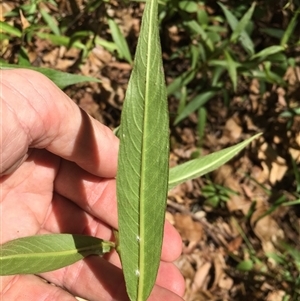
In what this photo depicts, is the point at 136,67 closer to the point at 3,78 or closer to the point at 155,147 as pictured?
the point at 155,147

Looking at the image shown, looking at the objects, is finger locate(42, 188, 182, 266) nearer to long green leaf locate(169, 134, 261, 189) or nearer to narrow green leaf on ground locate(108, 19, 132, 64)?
long green leaf locate(169, 134, 261, 189)

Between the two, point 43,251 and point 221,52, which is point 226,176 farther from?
point 43,251

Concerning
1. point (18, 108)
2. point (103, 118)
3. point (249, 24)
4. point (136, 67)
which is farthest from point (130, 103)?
point (103, 118)

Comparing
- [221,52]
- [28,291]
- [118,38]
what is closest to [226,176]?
[221,52]

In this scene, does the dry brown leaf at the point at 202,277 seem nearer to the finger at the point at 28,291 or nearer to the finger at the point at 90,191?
the finger at the point at 90,191

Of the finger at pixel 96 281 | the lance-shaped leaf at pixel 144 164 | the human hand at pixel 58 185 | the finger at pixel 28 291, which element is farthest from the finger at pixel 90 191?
the lance-shaped leaf at pixel 144 164

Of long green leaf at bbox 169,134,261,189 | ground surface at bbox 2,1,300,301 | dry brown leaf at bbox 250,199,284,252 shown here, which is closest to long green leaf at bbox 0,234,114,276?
long green leaf at bbox 169,134,261,189

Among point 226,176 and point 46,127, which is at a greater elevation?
point 46,127
